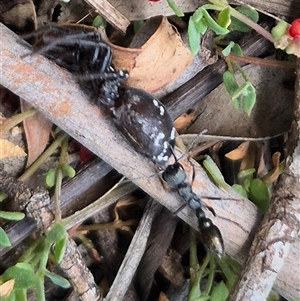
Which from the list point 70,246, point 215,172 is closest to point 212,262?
point 215,172

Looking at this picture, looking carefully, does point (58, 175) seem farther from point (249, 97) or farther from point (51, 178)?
point (249, 97)

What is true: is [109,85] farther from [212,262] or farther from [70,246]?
[212,262]

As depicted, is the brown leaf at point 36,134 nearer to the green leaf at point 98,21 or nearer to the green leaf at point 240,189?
the green leaf at point 98,21

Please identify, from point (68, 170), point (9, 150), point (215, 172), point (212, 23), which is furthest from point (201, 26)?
point (9, 150)

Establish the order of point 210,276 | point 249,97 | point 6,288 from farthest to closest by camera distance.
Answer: point 210,276 < point 249,97 < point 6,288

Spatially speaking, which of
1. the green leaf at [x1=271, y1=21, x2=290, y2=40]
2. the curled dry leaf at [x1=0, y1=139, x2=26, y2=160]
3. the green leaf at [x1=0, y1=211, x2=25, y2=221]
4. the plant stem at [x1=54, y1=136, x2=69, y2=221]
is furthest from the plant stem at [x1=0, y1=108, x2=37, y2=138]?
the green leaf at [x1=271, y1=21, x2=290, y2=40]

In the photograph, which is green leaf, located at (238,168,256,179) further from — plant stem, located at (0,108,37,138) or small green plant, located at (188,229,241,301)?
plant stem, located at (0,108,37,138)
